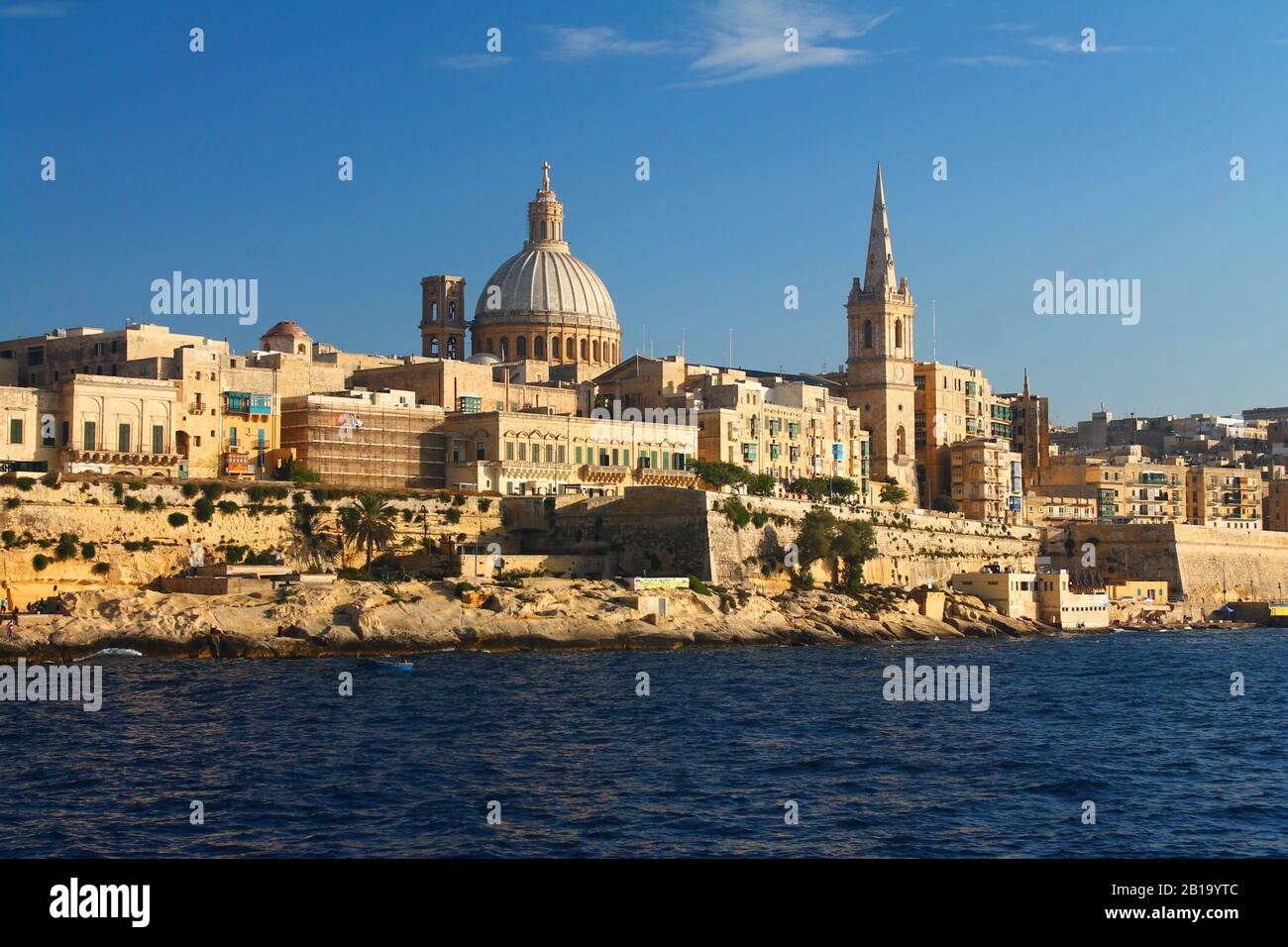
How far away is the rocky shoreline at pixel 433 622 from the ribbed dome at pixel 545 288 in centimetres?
3712

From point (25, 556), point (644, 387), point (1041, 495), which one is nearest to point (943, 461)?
point (1041, 495)

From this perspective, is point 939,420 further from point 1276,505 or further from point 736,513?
point 736,513

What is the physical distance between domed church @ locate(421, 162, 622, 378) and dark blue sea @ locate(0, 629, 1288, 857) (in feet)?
166

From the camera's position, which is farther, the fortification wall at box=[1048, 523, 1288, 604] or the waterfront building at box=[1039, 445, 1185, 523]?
the waterfront building at box=[1039, 445, 1185, 523]

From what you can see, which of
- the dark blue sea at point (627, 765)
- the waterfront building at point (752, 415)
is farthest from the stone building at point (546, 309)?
the dark blue sea at point (627, 765)

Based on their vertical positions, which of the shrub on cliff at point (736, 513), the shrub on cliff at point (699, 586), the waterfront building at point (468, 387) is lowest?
the shrub on cliff at point (699, 586)

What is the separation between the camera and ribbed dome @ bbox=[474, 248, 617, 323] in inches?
3900

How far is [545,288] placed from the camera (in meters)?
99.4

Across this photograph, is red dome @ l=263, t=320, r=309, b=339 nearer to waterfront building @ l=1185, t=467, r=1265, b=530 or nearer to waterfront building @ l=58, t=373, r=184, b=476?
waterfront building @ l=58, t=373, r=184, b=476

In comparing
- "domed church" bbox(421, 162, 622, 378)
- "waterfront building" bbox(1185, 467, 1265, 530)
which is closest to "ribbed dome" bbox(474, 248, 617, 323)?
"domed church" bbox(421, 162, 622, 378)

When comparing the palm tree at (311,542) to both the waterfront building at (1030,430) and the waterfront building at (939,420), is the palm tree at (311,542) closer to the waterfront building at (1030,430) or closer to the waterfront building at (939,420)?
the waterfront building at (939,420)

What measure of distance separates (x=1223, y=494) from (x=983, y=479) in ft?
78.0

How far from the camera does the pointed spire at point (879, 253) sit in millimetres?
96062

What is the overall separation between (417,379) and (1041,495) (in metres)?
44.2
